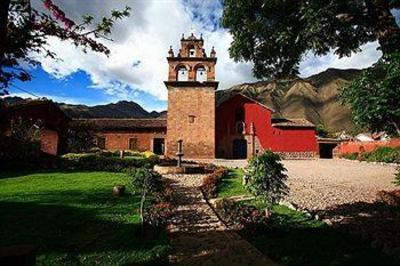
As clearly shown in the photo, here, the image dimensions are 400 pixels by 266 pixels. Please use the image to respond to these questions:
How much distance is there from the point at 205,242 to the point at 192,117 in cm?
2651

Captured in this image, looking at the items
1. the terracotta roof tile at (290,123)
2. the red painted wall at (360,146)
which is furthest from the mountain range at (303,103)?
the terracotta roof tile at (290,123)

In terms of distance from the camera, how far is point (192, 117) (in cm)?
3341

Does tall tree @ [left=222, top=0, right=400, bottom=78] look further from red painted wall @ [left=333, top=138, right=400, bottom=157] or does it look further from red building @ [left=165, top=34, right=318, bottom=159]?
red painted wall @ [left=333, top=138, right=400, bottom=157]

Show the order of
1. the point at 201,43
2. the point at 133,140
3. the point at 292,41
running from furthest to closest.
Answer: the point at 133,140 → the point at 201,43 → the point at 292,41

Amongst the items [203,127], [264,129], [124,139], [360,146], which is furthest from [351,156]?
[124,139]

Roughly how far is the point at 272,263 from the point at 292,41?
6.68 metres

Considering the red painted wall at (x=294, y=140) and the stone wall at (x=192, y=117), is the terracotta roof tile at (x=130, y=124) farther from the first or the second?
the red painted wall at (x=294, y=140)

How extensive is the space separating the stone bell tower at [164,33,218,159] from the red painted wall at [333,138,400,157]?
51.7ft

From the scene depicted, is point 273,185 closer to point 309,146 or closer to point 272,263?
point 272,263

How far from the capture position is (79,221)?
28.2ft

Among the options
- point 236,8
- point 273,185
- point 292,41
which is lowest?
point 273,185

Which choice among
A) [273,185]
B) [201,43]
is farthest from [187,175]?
[201,43]

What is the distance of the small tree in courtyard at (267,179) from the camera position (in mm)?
8711

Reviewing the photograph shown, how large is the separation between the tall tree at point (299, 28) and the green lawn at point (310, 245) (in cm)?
458
